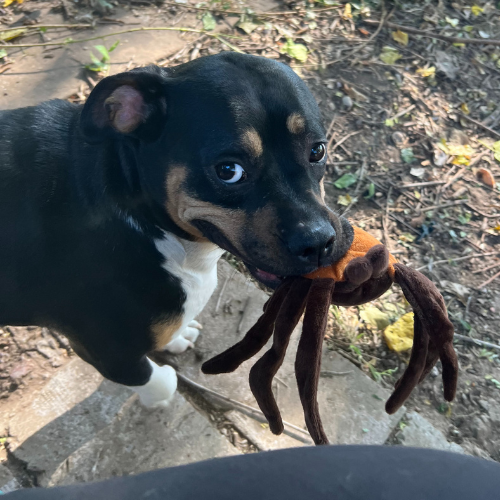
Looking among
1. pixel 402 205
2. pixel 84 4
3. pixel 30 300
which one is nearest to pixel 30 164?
pixel 30 300

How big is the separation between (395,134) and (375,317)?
5.91 ft

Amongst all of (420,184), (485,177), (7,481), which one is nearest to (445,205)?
(420,184)

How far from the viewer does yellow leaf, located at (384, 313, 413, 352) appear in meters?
3.07

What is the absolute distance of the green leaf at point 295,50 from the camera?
4574mm

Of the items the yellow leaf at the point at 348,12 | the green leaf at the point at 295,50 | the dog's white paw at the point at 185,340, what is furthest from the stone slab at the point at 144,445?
the yellow leaf at the point at 348,12

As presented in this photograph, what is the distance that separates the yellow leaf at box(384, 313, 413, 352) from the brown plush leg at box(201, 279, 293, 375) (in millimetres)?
1249

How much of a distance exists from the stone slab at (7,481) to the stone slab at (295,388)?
1.03 meters

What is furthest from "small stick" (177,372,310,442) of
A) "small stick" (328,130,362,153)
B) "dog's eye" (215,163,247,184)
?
A: "small stick" (328,130,362,153)

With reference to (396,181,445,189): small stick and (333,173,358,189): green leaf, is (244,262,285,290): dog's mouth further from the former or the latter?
(396,181,445,189): small stick

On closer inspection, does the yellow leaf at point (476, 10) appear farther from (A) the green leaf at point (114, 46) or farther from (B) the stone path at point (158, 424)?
(B) the stone path at point (158, 424)

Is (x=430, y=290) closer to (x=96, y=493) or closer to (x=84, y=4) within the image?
(x=96, y=493)

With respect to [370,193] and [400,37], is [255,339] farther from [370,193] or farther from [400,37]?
[400,37]

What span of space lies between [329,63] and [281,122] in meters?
2.99

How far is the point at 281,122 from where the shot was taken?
76.6 inches
